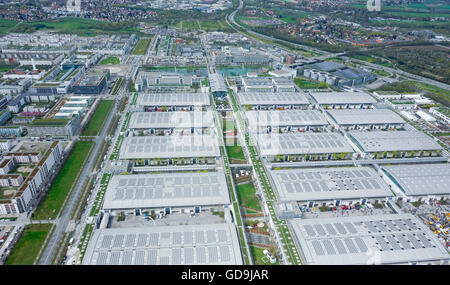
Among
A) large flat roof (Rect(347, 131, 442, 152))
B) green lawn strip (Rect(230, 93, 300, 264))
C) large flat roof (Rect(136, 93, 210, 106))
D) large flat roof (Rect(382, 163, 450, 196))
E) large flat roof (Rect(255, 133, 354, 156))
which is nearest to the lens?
green lawn strip (Rect(230, 93, 300, 264))

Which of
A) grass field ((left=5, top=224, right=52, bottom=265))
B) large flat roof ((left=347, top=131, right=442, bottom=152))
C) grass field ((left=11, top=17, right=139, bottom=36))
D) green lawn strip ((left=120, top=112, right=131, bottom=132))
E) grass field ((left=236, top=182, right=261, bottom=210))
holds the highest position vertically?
grass field ((left=11, top=17, right=139, bottom=36))

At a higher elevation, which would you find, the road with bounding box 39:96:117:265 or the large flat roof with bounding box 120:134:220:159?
the large flat roof with bounding box 120:134:220:159

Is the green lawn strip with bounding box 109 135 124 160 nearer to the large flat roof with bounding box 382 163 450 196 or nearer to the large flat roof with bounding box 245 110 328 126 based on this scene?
the large flat roof with bounding box 245 110 328 126

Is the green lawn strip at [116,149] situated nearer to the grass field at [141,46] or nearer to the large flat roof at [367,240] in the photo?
the large flat roof at [367,240]

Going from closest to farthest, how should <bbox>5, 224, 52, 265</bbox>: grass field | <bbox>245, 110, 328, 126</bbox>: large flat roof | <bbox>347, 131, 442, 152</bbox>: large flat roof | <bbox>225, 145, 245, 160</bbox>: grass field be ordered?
1. <bbox>5, 224, 52, 265</bbox>: grass field
2. <bbox>225, 145, 245, 160</bbox>: grass field
3. <bbox>347, 131, 442, 152</bbox>: large flat roof
4. <bbox>245, 110, 328, 126</bbox>: large flat roof

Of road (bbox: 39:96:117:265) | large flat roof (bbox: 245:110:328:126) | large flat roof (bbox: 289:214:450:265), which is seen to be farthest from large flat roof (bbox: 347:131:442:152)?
road (bbox: 39:96:117:265)
